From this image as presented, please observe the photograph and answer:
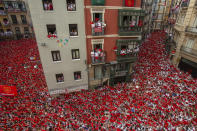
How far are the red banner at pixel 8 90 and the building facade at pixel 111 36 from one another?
12007mm

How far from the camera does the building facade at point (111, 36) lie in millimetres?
15461

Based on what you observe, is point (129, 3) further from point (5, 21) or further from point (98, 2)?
point (5, 21)

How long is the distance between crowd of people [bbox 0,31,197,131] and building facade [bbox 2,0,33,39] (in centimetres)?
3121

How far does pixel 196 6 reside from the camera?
20375 mm

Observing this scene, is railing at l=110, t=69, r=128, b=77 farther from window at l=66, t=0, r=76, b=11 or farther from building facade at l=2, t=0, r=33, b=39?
building facade at l=2, t=0, r=33, b=39

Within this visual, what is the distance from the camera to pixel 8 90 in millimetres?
17297

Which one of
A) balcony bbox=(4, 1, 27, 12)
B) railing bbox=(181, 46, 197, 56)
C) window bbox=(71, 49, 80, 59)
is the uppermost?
balcony bbox=(4, 1, 27, 12)

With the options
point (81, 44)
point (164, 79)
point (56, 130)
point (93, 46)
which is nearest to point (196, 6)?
point (164, 79)

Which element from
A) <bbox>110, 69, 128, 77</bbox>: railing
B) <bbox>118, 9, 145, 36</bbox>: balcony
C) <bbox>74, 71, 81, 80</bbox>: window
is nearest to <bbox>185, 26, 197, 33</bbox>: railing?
<bbox>118, 9, 145, 36</bbox>: balcony

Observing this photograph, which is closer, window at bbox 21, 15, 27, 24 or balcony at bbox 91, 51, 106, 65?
balcony at bbox 91, 51, 106, 65

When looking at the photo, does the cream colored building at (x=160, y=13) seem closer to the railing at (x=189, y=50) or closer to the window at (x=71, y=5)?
the railing at (x=189, y=50)

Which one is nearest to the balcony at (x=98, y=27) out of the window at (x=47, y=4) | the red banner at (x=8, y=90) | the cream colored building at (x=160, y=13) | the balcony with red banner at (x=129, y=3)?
the balcony with red banner at (x=129, y=3)

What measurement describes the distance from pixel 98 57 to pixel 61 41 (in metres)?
5.97

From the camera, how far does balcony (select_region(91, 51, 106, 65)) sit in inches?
682
